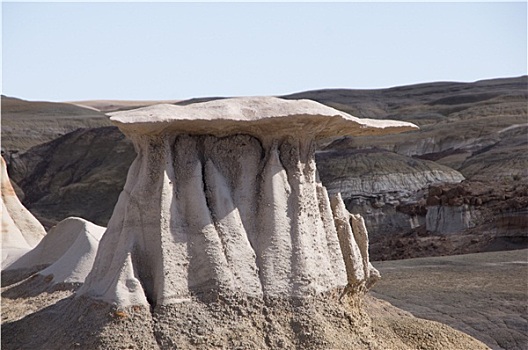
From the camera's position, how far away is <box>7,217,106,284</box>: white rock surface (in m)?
12.4

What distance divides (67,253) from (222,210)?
15.3 feet

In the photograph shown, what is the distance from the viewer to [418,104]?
94625mm

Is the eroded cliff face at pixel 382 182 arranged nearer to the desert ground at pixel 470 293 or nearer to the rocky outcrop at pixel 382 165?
the rocky outcrop at pixel 382 165

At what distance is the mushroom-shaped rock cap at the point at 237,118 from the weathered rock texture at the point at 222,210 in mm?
12

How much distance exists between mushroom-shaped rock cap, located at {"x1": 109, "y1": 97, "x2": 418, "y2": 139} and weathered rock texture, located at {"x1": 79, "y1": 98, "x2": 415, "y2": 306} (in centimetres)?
1

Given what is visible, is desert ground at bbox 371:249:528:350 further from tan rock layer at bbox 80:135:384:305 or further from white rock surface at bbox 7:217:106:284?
white rock surface at bbox 7:217:106:284

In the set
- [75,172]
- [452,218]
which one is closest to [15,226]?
[452,218]

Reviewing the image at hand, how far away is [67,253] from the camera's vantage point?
13.4 meters

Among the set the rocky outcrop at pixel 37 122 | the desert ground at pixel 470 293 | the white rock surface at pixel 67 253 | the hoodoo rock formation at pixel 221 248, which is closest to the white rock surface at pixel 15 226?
the white rock surface at pixel 67 253

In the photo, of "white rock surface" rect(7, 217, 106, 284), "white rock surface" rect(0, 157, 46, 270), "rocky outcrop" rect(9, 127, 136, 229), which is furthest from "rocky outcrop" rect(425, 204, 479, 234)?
"white rock surface" rect(7, 217, 106, 284)

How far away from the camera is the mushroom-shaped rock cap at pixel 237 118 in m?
9.20

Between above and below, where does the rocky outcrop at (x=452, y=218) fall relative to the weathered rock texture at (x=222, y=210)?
below

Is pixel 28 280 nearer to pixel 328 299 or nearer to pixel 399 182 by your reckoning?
pixel 328 299

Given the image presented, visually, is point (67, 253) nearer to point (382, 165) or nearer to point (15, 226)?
point (15, 226)
